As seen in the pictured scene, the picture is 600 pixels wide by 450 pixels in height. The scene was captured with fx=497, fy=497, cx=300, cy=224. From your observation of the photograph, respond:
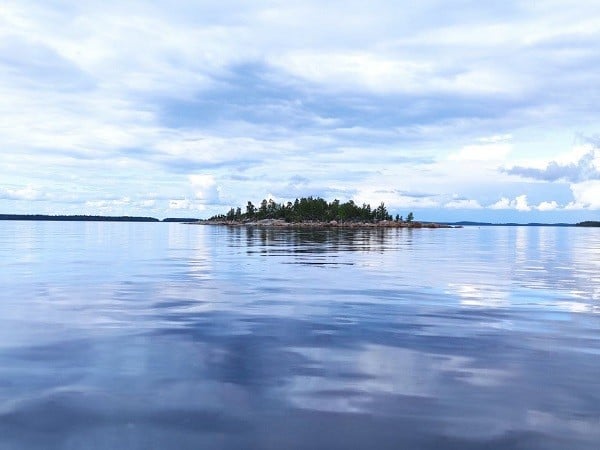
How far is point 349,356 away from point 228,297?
13373 millimetres

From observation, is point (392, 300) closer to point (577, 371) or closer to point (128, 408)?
point (577, 371)

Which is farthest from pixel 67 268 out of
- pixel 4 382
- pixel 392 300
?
pixel 4 382

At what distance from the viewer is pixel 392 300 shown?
26406 mm

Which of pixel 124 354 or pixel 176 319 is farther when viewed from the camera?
pixel 176 319

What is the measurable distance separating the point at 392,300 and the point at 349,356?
11.9 m

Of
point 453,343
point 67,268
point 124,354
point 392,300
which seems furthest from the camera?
point 67,268

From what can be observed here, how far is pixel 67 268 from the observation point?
43.0m

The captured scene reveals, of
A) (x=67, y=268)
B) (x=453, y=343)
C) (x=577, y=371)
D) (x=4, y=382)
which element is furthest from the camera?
(x=67, y=268)

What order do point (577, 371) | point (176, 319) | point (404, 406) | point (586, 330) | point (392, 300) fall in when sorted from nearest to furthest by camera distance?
point (404, 406) < point (577, 371) < point (586, 330) < point (176, 319) < point (392, 300)

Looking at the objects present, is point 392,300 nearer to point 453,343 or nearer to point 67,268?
point 453,343

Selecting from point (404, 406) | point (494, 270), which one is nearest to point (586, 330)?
point (404, 406)

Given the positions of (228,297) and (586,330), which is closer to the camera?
(586,330)

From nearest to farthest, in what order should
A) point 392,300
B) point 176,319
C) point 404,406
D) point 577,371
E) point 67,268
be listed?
point 404,406 < point 577,371 < point 176,319 < point 392,300 < point 67,268

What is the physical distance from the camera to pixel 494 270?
44312mm
